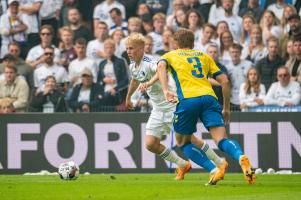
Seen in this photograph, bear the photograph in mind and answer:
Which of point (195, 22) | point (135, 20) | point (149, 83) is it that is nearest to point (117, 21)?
point (135, 20)

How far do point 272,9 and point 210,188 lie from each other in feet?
29.8

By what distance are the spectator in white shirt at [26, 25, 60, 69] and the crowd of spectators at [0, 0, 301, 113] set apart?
0.02 meters

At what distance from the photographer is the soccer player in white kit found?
13.7 meters

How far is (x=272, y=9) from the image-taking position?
20.3m

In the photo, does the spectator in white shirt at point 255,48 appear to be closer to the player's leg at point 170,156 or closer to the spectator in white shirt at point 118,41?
the spectator in white shirt at point 118,41

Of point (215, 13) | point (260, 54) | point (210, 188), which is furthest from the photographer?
point (215, 13)

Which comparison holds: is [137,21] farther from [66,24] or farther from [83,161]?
[83,161]

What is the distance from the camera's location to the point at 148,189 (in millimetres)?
12133

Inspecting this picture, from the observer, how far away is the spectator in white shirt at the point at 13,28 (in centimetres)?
2138

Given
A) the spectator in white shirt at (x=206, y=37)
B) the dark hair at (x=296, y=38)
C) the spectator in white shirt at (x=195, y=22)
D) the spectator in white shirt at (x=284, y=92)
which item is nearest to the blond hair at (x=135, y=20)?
the spectator in white shirt at (x=195, y=22)

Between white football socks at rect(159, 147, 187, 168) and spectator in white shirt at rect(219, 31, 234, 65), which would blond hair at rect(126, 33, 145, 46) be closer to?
white football socks at rect(159, 147, 187, 168)

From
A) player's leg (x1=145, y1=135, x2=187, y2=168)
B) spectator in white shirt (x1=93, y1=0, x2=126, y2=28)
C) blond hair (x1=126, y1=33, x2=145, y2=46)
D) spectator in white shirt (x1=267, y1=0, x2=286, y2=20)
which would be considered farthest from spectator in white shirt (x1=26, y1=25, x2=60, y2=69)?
blond hair (x1=126, y1=33, x2=145, y2=46)

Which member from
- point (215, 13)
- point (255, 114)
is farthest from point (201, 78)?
point (215, 13)

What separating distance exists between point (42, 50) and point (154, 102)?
22.3ft
